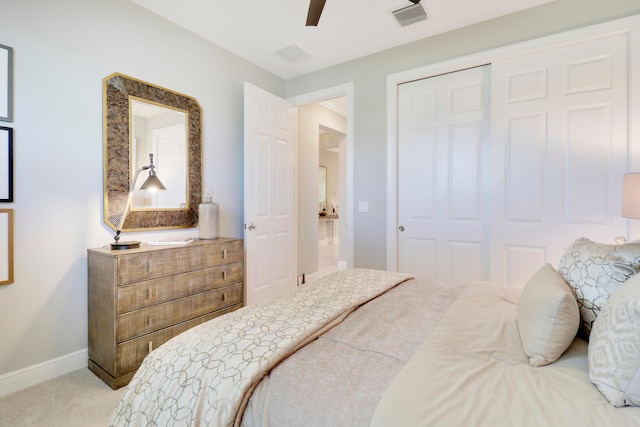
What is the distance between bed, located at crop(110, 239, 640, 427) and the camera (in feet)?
2.28

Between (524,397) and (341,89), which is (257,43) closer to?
(341,89)

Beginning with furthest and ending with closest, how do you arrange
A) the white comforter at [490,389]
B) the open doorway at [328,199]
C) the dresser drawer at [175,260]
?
1. the open doorway at [328,199]
2. the dresser drawer at [175,260]
3. the white comforter at [490,389]

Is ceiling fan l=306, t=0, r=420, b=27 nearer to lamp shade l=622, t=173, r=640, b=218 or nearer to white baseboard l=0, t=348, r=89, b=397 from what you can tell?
lamp shade l=622, t=173, r=640, b=218

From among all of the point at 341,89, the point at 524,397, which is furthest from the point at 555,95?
the point at 524,397

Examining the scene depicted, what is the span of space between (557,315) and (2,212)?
107 inches

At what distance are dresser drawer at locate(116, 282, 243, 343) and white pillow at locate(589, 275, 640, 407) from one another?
7.34ft

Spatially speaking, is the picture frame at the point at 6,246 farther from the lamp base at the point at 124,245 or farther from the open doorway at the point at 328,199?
the open doorway at the point at 328,199

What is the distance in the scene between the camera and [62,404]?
176cm

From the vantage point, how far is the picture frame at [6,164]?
1.81 meters

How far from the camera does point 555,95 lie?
2426 mm

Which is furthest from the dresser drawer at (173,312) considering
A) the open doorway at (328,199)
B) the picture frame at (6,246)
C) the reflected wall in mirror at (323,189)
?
the reflected wall in mirror at (323,189)

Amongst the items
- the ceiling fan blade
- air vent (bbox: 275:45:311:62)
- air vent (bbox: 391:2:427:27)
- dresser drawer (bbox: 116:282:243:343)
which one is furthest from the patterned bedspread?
air vent (bbox: 275:45:311:62)

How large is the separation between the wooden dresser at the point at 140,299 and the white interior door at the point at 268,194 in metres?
0.66

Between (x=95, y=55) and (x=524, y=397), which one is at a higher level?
(x=95, y=55)
